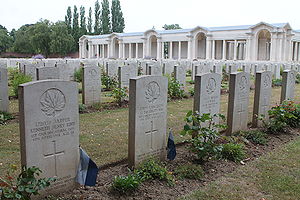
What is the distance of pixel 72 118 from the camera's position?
399 cm

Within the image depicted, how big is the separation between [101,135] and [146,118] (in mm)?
2042

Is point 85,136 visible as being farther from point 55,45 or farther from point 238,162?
point 55,45

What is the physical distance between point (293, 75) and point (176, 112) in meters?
3.26

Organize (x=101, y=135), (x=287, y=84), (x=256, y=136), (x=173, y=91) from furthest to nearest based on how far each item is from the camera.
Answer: (x=173, y=91) < (x=287, y=84) < (x=101, y=135) < (x=256, y=136)

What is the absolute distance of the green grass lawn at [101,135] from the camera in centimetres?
526

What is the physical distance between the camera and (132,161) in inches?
185

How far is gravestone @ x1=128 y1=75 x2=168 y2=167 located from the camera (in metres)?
4.61

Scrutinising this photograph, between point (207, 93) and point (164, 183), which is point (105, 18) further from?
point (164, 183)

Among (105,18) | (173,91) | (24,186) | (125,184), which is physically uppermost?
(105,18)

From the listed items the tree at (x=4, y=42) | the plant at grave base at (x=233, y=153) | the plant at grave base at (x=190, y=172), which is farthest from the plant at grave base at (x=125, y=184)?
the tree at (x=4, y=42)

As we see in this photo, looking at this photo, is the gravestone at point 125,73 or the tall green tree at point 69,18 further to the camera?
the tall green tree at point 69,18

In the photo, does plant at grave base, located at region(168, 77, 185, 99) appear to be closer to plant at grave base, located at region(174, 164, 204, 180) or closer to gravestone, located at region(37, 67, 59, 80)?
gravestone, located at region(37, 67, 59, 80)

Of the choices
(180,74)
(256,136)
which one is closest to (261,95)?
(256,136)

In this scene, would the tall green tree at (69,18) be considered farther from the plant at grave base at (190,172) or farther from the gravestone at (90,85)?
the plant at grave base at (190,172)
